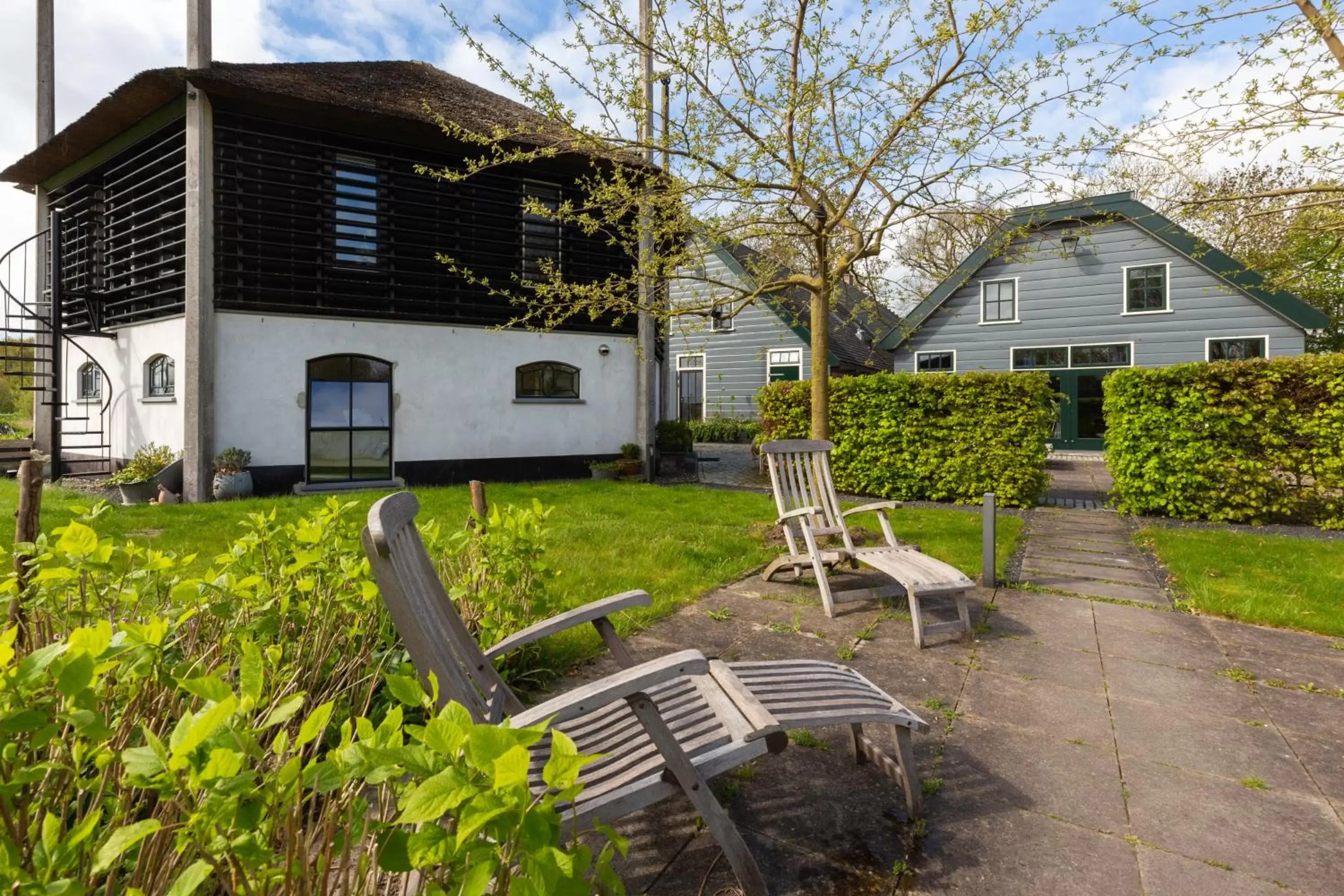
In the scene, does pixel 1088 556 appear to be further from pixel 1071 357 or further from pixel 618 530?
pixel 1071 357

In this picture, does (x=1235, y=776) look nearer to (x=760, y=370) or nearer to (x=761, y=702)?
(x=761, y=702)

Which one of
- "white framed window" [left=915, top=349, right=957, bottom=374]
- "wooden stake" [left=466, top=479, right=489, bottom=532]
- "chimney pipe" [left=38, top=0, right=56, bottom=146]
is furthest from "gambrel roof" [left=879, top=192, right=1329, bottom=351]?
"chimney pipe" [left=38, top=0, right=56, bottom=146]

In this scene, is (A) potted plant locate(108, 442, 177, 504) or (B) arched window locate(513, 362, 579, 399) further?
(B) arched window locate(513, 362, 579, 399)

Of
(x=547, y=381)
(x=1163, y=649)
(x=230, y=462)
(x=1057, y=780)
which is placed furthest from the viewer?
(x=547, y=381)

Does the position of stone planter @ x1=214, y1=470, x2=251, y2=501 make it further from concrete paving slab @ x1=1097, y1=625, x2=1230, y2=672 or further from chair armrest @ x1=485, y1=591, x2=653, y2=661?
concrete paving slab @ x1=1097, y1=625, x2=1230, y2=672

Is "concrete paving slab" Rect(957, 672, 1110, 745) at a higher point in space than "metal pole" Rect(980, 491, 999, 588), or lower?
lower

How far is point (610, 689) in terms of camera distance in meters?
1.76

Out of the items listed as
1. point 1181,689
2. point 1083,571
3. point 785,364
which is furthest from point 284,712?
point 785,364

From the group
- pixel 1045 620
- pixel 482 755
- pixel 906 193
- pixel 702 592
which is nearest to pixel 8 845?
pixel 482 755

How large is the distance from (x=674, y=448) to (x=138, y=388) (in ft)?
31.6

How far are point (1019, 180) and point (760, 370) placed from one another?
1633 cm

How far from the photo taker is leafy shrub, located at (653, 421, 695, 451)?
570 inches

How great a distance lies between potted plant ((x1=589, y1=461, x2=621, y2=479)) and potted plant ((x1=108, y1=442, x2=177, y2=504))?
6.65 meters

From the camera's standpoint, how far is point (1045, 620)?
476 centimetres
